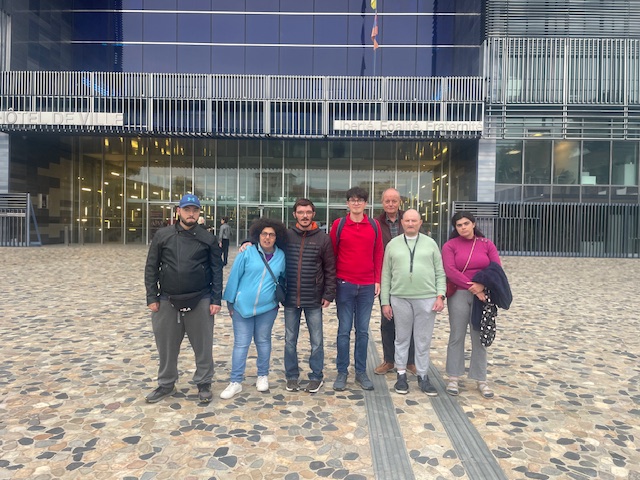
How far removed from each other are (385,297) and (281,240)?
1181 mm

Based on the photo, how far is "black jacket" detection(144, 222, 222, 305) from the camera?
3.96m

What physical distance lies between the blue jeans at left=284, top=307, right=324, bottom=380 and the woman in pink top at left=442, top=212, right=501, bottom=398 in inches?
51.7

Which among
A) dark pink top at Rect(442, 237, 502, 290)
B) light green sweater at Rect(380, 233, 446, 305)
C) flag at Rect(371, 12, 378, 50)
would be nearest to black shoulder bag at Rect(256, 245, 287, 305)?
light green sweater at Rect(380, 233, 446, 305)

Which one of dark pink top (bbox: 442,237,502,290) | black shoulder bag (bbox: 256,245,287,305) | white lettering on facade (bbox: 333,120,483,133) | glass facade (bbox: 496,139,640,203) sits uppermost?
white lettering on facade (bbox: 333,120,483,133)

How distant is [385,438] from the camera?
11.4 feet

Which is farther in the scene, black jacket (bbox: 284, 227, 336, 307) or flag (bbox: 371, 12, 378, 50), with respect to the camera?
flag (bbox: 371, 12, 378, 50)

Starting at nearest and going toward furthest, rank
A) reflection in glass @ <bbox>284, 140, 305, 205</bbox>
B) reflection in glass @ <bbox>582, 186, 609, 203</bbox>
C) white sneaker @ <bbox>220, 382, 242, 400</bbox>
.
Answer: white sneaker @ <bbox>220, 382, 242, 400</bbox> → reflection in glass @ <bbox>582, 186, 609, 203</bbox> → reflection in glass @ <bbox>284, 140, 305, 205</bbox>

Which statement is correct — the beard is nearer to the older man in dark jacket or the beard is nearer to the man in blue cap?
the man in blue cap

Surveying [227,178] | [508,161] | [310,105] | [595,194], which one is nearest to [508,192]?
[508,161]

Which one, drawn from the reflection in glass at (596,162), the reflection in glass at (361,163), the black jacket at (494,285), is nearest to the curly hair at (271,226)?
the black jacket at (494,285)

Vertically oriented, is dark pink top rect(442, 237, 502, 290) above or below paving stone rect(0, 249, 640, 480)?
above

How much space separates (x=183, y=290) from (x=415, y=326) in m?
2.25

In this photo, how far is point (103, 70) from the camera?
940 inches

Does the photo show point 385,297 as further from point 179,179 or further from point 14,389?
point 179,179
